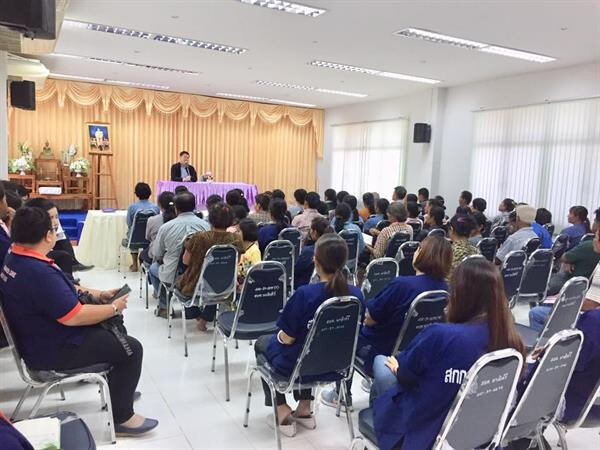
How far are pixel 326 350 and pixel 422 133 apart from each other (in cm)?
857

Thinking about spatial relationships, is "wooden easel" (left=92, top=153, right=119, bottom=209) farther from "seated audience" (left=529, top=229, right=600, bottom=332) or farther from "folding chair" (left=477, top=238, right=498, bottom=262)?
"seated audience" (left=529, top=229, right=600, bottom=332)

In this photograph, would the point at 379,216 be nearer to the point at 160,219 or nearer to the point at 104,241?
the point at 160,219

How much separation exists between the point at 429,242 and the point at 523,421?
947 mm

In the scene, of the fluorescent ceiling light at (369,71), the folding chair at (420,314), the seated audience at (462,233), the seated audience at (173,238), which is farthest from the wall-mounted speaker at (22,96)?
the folding chair at (420,314)

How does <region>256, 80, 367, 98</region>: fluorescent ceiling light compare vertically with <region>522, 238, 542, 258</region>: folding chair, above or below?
above

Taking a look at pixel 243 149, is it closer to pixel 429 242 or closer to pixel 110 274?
pixel 110 274

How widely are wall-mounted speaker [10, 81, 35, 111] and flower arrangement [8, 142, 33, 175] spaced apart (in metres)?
2.62

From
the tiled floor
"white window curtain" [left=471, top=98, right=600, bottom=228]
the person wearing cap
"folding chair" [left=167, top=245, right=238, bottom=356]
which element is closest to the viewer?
the tiled floor

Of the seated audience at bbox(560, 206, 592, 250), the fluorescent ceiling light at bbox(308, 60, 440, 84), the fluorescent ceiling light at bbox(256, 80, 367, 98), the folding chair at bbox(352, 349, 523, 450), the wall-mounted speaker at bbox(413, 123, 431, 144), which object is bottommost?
the folding chair at bbox(352, 349, 523, 450)

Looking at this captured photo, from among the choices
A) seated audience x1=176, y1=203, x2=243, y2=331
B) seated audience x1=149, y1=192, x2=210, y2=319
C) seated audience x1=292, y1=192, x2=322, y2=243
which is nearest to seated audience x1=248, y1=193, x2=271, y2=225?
seated audience x1=292, y1=192, x2=322, y2=243

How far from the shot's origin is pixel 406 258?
457 centimetres

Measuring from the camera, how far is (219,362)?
378 centimetres

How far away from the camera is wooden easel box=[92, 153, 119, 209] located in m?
11.6

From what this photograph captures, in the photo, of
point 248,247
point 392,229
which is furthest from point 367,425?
point 392,229
